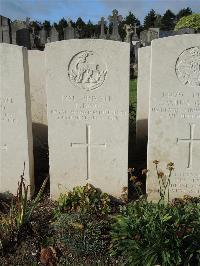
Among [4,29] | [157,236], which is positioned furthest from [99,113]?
[4,29]

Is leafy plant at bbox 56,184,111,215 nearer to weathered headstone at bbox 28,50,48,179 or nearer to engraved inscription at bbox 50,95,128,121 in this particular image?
Answer: engraved inscription at bbox 50,95,128,121

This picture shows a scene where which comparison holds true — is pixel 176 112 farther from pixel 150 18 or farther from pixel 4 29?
pixel 150 18

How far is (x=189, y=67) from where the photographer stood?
4898mm

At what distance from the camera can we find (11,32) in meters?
8.88

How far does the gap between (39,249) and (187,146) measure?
2.25 meters

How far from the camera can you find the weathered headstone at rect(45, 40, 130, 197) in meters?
4.88

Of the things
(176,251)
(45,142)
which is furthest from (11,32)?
(176,251)

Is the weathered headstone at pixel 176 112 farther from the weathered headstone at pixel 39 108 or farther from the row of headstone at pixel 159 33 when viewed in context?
the row of headstone at pixel 159 33

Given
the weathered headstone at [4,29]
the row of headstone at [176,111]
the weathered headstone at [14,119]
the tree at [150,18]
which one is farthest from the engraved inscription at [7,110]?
the tree at [150,18]

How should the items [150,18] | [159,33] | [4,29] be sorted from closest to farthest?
[4,29] → [159,33] → [150,18]

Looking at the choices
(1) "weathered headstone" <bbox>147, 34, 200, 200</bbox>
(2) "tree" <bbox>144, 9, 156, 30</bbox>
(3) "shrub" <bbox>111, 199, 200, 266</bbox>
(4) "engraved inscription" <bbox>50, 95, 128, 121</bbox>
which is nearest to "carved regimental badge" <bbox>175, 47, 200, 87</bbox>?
(1) "weathered headstone" <bbox>147, 34, 200, 200</bbox>

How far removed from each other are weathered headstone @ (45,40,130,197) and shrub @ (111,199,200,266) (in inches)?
44.5

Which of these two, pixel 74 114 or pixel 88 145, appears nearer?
pixel 74 114

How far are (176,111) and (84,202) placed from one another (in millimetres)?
1599
